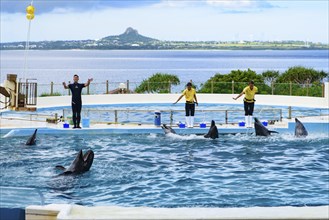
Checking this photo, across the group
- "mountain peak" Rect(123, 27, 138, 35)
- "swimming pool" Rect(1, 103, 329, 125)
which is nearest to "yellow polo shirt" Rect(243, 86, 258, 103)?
"swimming pool" Rect(1, 103, 329, 125)

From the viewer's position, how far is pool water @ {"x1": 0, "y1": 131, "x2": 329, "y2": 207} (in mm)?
→ 9969

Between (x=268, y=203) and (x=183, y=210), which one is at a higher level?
(x=183, y=210)

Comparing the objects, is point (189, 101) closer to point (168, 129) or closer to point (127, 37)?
point (168, 129)


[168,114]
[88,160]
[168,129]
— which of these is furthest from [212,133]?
[88,160]

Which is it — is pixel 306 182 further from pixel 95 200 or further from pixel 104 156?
pixel 104 156

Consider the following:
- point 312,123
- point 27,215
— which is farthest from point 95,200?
point 312,123

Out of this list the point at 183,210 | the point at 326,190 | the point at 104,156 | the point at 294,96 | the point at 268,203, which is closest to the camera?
the point at 183,210

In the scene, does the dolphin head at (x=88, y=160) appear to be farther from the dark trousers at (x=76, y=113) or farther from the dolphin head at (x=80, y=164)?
the dark trousers at (x=76, y=113)

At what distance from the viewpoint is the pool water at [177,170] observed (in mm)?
9969

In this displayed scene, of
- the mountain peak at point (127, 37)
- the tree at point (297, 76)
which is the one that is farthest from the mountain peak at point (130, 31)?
the tree at point (297, 76)

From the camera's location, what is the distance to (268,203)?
966 centimetres

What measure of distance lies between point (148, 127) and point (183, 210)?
1439cm

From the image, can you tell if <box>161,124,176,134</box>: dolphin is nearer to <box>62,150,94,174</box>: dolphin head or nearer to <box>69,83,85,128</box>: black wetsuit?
<box>69,83,85,128</box>: black wetsuit

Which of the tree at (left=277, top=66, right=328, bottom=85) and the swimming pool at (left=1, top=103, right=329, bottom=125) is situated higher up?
the tree at (left=277, top=66, right=328, bottom=85)
